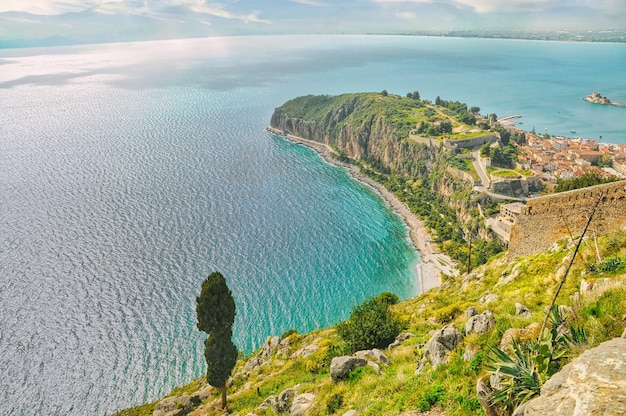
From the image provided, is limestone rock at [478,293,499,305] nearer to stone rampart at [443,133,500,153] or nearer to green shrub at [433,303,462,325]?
green shrub at [433,303,462,325]

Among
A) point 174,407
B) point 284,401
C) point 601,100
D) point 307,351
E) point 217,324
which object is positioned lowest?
point 174,407

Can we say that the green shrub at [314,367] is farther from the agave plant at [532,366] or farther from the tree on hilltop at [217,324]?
the agave plant at [532,366]

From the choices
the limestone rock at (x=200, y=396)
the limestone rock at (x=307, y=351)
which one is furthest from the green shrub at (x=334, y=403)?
the limestone rock at (x=200, y=396)

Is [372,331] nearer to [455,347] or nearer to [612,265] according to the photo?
[455,347]

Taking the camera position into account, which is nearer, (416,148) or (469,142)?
(469,142)

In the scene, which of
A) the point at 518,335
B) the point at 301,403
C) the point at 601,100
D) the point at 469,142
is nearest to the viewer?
the point at 518,335

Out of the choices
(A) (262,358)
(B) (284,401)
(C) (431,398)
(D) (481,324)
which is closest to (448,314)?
(D) (481,324)
